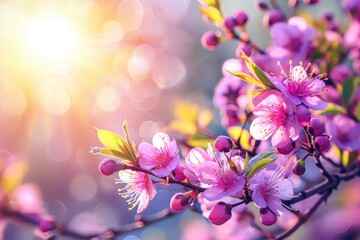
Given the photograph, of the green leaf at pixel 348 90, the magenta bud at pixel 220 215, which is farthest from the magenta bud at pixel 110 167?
the green leaf at pixel 348 90

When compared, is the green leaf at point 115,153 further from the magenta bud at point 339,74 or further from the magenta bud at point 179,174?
the magenta bud at point 339,74

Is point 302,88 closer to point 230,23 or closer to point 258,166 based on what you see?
point 258,166

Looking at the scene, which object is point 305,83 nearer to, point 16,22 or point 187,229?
point 187,229

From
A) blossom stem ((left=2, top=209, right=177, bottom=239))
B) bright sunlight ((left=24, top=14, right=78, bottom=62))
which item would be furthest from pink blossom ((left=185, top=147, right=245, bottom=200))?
bright sunlight ((left=24, top=14, right=78, bottom=62))

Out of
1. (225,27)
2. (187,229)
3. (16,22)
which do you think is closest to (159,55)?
(16,22)

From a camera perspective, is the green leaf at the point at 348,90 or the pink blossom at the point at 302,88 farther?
the green leaf at the point at 348,90

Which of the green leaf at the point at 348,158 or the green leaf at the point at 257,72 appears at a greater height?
the green leaf at the point at 257,72

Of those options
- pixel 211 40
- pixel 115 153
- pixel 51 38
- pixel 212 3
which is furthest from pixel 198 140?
pixel 51 38

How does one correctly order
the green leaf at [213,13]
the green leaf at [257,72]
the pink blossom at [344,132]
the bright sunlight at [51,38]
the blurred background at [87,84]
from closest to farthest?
the green leaf at [257,72]
the pink blossom at [344,132]
the green leaf at [213,13]
the blurred background at [87,84]
the bright sunlight at [51,38]

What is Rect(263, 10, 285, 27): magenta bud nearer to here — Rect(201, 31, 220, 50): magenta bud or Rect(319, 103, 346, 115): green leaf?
Rect(201, 31, 220, 50): magenta bud
